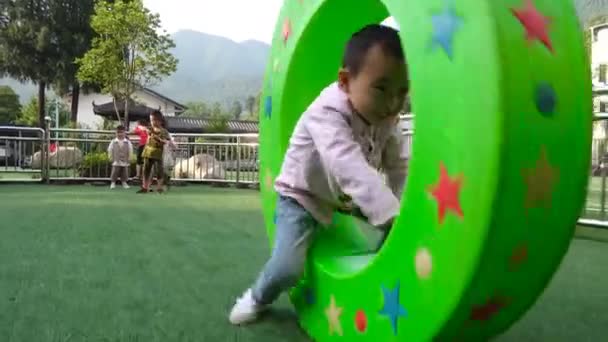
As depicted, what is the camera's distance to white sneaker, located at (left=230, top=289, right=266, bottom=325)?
2398 millimetres

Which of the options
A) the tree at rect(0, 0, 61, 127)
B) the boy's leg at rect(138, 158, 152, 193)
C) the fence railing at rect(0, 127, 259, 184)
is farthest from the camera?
the tree at rect(0, 0, 61, 127)

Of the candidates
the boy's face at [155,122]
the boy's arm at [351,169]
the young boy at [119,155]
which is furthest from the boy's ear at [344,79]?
the young boy at [119,155]

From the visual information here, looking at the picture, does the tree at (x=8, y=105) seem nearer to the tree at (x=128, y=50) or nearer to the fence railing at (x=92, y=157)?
the tree at (x=128, y=50)

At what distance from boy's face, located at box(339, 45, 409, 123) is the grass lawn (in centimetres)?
86

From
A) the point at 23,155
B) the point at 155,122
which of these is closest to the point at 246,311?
the point at 155,122

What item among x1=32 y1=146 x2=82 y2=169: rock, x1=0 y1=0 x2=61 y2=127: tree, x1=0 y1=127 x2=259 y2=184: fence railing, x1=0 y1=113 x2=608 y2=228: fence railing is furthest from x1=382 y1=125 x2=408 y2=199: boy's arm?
x1=0 y1=0 x2=61 y2=127: tree

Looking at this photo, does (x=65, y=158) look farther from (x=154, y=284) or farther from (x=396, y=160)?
(x=396, y=160)

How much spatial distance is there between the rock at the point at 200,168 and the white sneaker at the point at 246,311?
1046 centimetres

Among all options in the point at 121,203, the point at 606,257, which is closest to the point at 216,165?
the point at 121,203

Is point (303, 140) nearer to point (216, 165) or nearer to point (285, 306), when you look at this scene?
point (285, 306)

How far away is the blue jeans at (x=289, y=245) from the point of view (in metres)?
2.26

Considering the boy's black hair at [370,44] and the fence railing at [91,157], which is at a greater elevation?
the boy's black hair at [370,44]

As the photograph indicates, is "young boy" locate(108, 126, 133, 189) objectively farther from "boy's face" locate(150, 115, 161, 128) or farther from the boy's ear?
the boy's ear

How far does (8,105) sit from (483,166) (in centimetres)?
6852
